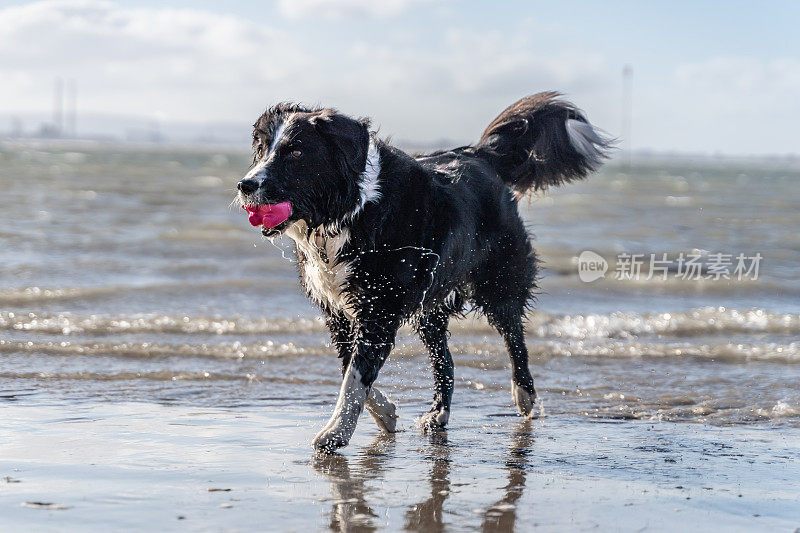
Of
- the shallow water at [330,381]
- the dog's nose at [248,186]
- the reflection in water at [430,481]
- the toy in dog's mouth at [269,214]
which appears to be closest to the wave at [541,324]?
the shallow water at [330,381]

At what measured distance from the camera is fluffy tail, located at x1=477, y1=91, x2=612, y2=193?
6.36 meters

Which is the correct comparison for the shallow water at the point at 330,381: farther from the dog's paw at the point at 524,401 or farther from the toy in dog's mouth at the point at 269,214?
the toy in dog's mouth at the point at 269,214

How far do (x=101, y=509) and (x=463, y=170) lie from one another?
2.81 metres

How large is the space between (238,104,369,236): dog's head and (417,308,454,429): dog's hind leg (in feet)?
4.62

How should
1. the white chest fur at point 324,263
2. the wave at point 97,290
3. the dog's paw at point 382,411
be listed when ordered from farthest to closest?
1. the wave at point 97,290
2. the dog's paw at point 382,411
3. the white chest fur at point 324,263

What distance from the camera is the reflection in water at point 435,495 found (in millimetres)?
3705

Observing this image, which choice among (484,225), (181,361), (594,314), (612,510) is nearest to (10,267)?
(181,361)

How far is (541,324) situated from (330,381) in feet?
9.83

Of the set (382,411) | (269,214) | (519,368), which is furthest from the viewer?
(519,368)

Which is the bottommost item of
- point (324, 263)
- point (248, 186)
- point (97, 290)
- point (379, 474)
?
point (97, 290)

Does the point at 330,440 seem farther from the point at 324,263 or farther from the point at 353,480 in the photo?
the point at 324,263

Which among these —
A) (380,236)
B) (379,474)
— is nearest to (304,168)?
(380,236)

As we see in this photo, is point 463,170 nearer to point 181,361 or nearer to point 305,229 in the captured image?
point 305,229

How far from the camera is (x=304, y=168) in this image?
14.9 ft
